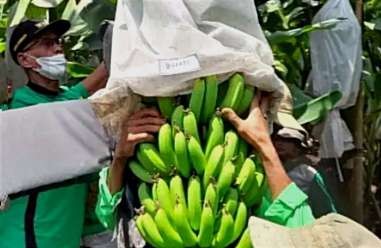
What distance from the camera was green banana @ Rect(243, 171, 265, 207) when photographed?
2131 millimetres

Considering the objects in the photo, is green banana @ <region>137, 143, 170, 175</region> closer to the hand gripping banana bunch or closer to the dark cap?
the hand gripping banana bunch

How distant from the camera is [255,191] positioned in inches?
84.2

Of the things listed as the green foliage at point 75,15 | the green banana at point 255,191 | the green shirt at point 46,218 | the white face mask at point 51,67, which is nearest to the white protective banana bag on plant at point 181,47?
the green banana at point 255,191

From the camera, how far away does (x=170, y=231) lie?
2070mm

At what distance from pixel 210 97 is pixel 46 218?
870mm

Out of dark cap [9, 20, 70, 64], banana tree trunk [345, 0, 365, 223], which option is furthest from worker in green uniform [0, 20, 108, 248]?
banana tree trunk [345, 0, 365, 223]

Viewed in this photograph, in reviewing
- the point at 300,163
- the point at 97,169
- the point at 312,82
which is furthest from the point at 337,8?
the point at 97,169

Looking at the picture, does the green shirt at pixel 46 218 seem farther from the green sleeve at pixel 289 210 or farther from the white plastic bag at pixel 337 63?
the white plastic bag at pixel 337 63

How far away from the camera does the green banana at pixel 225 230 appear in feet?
6.77

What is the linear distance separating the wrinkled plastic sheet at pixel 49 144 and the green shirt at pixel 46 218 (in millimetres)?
238

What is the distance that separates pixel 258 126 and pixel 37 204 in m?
0.91

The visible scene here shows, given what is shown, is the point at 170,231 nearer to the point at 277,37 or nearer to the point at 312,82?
the point at 277,37

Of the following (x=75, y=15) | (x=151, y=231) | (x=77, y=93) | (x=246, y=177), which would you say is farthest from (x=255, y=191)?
(x=75, y=15)

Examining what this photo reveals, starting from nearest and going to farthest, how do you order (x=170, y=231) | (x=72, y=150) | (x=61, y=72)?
(x=170, y=231)
(x=72, y=150)
(x=61, y=72)
